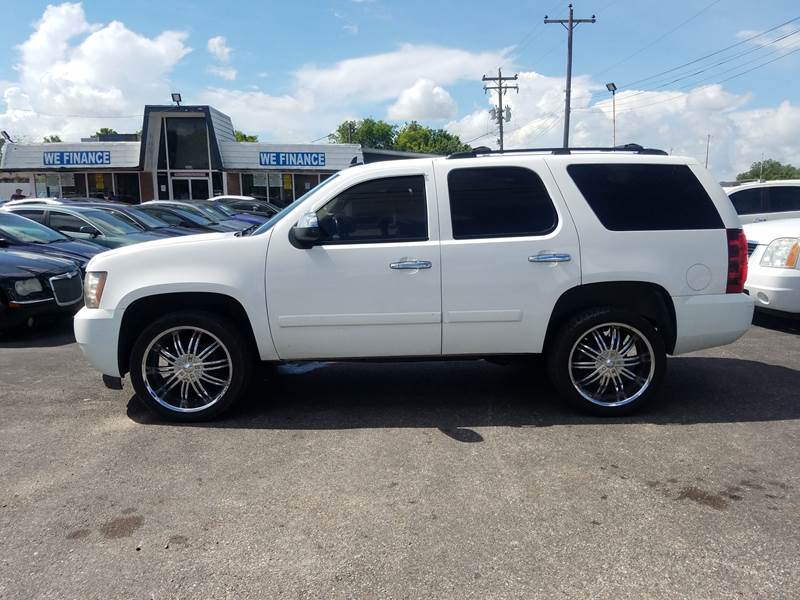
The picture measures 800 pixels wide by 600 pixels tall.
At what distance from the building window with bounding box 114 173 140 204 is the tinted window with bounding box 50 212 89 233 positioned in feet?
79.8

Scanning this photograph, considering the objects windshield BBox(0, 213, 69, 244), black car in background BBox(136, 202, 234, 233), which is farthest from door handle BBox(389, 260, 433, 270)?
black car in background BBox(136, 202, 234, 233)

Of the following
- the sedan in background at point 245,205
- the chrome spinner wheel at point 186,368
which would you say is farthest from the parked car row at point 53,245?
the sedan in background at point 245,205

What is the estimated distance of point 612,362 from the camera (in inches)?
188

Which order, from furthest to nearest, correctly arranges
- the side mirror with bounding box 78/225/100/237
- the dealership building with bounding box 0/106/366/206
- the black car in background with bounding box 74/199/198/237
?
1. the dealership building with bounding box 0/106/366/206
2. the black car in background with bounding box 74/199/198/237
3. the side mirror with bounding box 78/225/100/237

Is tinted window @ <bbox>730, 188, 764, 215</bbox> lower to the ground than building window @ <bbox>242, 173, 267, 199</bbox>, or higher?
lower

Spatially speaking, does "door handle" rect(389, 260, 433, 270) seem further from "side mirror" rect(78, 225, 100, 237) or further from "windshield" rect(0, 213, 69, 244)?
"side mirror" rect(78, 225, 100, 237)

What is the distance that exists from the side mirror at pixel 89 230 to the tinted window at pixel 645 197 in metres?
9.17

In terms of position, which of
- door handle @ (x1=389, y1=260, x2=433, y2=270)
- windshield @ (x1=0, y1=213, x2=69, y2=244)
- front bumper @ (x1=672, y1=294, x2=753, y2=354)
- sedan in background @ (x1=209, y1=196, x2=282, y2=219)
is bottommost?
front bumper @ (x1=672, y1=294, x2=753, y2=354)

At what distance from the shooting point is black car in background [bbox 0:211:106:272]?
8.96 m

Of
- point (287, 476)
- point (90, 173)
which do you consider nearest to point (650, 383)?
point (287, 476)

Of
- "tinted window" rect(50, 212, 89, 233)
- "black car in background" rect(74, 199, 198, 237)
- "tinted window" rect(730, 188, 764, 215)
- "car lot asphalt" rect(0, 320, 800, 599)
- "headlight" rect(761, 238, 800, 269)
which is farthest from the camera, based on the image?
"black car in background" rect(74, 199, 198, 237)

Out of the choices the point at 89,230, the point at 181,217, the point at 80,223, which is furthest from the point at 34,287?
the point at 181,217

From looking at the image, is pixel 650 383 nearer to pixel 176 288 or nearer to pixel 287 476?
pixel 287 476

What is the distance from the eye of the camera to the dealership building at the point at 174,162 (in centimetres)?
3278
